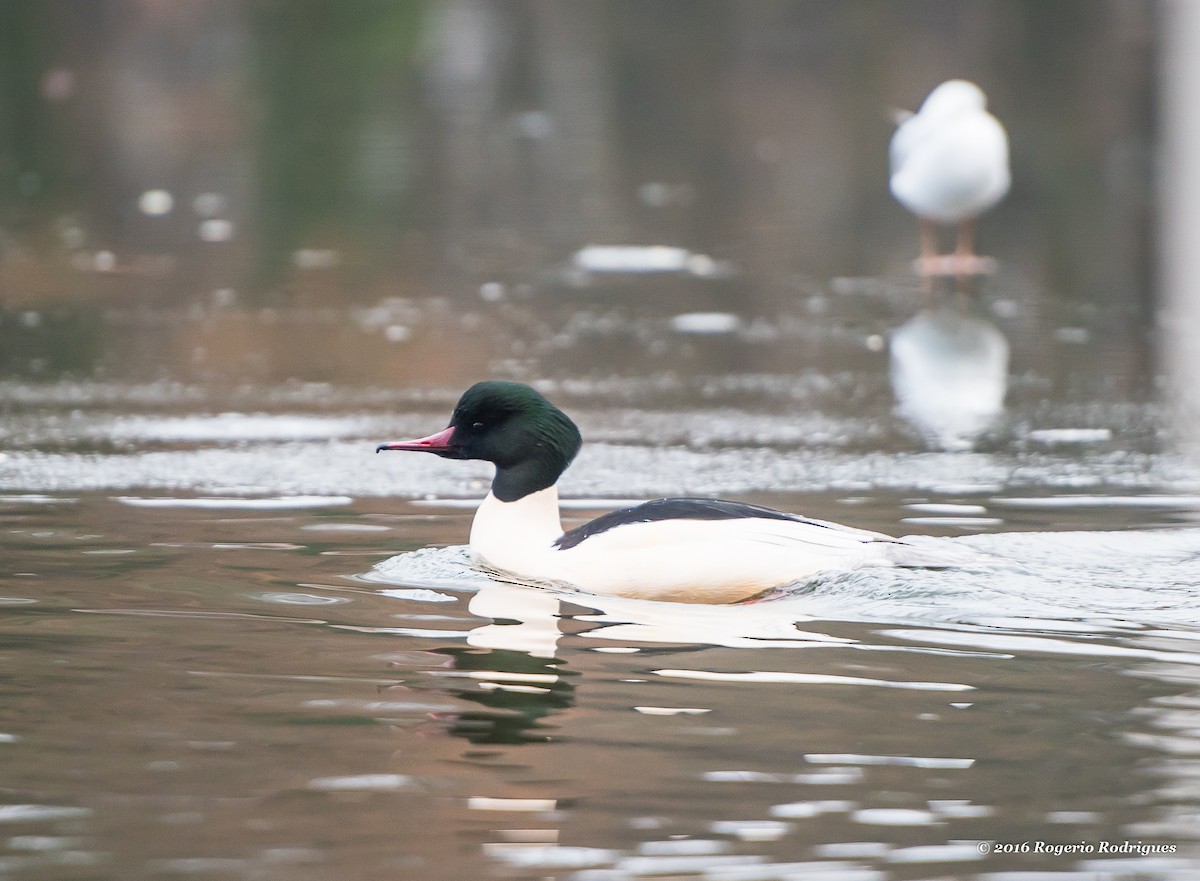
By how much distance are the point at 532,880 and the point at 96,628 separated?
8.37 feet

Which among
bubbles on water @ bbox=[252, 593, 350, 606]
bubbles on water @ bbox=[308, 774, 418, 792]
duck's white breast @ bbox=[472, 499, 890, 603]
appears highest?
duck's white breast @ bbox=[472, 499, 890, 603]

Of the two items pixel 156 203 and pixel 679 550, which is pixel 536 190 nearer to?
pixel 156 203

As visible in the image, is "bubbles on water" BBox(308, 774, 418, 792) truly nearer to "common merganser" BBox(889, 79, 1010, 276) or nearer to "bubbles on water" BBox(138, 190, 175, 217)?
"common merganser" BBox(889, 79, 1010, 276)

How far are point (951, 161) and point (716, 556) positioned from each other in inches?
361

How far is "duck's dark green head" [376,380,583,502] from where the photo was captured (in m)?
7.03

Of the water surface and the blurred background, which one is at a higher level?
the blurred background

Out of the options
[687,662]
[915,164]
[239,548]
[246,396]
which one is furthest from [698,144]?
[687,662]

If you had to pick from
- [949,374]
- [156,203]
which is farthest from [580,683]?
[156,203]

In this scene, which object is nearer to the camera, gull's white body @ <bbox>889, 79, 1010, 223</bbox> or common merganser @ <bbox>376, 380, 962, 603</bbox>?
common merganser @ <bbox>376, 380, 962, 603</bbox>

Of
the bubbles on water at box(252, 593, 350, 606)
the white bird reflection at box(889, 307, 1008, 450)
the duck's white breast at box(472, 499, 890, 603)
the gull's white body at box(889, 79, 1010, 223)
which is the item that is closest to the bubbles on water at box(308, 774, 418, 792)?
the bubbles on water at box(252, 593, 350, 606)

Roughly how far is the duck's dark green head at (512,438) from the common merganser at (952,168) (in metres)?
8.25

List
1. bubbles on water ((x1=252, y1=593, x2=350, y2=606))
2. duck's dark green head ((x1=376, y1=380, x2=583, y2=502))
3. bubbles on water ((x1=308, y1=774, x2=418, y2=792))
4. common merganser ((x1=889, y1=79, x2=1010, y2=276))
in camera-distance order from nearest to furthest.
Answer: bubbles on water ((x1=308, y1=774, x2=418, y2=792))
bubbles on water ((x1=252, y1=593, x2=350, y2=606))
duck's dark green head ((x1=376, y1=380, x2=583, y2=502))
common merganser ((x1=889, y1=79, x2=1010, y2=276))

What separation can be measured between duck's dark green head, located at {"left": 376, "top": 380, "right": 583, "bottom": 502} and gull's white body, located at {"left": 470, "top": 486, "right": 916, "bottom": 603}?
0.45 metres

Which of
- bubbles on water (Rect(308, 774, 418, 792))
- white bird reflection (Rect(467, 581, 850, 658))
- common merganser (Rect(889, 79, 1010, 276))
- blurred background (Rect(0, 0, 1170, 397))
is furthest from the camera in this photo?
common merganser (Rect(889, 79, 1010, 276))
